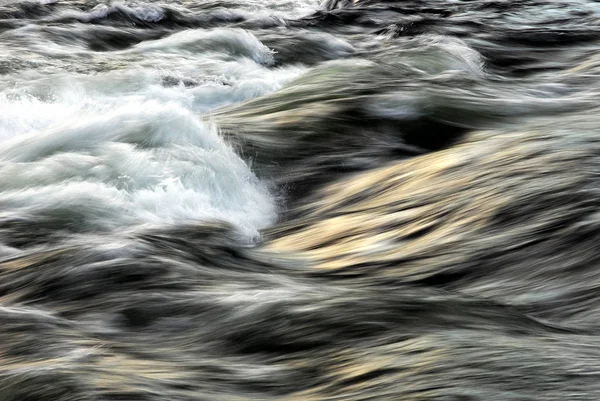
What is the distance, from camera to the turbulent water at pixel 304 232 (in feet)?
8.79

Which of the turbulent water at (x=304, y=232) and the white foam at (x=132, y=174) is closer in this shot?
the turbulent water at (x=304, y=232)

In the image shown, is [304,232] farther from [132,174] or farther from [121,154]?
[121,154]

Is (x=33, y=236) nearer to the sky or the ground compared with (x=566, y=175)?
nearer to the ground

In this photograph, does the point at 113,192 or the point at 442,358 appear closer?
the point at 442,358

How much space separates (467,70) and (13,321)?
17.7 ft

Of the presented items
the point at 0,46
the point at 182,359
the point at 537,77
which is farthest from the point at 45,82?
the point at 182,359

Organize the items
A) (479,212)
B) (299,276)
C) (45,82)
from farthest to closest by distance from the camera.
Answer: (45,82), (479,212), (299,276)

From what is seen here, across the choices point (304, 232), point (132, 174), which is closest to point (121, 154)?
point (132, 174)

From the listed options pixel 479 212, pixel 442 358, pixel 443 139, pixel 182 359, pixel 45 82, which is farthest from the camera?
Answer: pixel 45 82

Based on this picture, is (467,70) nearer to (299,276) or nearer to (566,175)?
(566,175)

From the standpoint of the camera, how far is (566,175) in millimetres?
4250

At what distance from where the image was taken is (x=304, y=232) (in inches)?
175

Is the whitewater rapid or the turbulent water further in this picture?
the whitewater rapid

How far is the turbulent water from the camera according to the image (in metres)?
2.68
